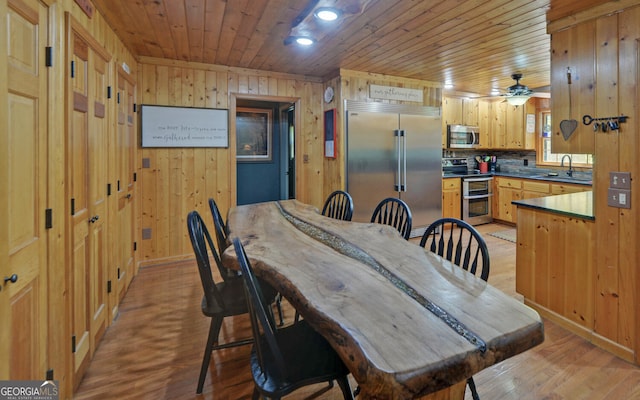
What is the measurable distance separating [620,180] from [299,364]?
2281 mm

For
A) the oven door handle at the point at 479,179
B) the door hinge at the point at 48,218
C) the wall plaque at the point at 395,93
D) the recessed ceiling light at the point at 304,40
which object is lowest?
the door hinge at the point at 48,218

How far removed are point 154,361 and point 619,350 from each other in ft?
9.66

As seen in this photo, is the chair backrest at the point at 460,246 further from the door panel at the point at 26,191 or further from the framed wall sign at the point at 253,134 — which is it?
the framed wall sign at the point at 253,134

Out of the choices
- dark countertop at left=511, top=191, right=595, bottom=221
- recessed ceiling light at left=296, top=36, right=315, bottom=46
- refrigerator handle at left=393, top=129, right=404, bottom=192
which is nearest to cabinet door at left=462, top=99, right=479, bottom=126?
refrigerator handle at left=393, top=129, right=404, bottom=192

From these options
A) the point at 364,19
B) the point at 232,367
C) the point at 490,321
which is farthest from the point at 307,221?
the point at 364,19

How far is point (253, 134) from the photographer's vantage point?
19.6 feet

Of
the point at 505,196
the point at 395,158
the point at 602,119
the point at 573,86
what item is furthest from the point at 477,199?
the point at 602,119

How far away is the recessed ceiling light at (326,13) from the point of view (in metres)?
2.29

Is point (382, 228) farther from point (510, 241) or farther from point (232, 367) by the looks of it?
point (510, 241)

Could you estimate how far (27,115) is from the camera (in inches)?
54.7

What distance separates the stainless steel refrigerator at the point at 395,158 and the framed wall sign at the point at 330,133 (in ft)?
0.64

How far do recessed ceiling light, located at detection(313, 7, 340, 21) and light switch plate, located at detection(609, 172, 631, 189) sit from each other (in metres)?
2.10

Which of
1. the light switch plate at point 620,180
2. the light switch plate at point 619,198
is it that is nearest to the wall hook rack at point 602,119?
the light switch plate at point 620,180

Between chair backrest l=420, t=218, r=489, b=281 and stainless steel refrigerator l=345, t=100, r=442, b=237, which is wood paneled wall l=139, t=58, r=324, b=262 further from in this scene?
chair backrest l=420, t=218, r=489, b=281
